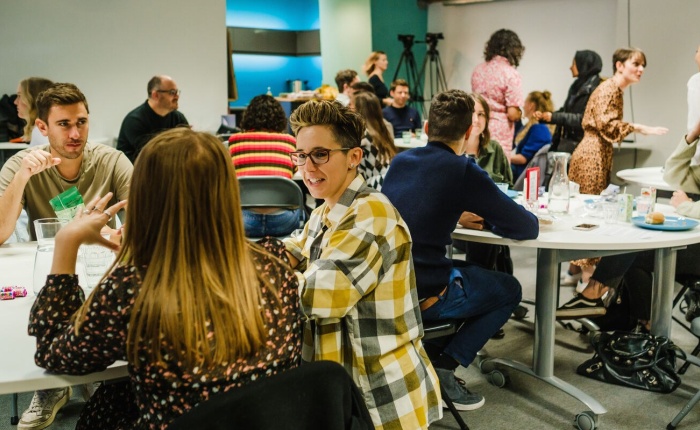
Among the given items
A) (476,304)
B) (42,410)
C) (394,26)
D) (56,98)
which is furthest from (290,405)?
A: (394,26)

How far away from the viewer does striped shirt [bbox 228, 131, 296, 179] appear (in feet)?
12.9

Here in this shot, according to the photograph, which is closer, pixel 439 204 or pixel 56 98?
pixel 439 204

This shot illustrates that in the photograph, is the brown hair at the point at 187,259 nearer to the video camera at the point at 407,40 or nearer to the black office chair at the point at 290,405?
the black office chair at the point at 290,405

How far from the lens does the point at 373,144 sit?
4.10m

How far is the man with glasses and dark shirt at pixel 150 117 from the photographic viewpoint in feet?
16.5

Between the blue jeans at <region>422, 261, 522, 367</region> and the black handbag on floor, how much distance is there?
620mm

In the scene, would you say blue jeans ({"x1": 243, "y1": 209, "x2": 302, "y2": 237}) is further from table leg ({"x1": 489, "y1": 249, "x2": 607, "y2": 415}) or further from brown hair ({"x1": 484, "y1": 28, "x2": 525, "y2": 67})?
brown hair ({"x1": 484, "y1": 28, "x2": 525, "y2": 67})

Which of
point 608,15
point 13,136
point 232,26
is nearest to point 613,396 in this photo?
point 13,136

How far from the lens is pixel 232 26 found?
9969 millimetres

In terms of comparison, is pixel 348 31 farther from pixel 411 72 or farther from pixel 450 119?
pixel 450 119

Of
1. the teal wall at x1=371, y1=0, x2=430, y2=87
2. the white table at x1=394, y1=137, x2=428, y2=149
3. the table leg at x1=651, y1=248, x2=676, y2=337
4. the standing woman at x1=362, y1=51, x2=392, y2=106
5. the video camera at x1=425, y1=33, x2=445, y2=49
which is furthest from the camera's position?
the teal wall at x1=371, y1=0, x2=430, y2=87

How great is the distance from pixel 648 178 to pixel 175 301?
3488 millimetres

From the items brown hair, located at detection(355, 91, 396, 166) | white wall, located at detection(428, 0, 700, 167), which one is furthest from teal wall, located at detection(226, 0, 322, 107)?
brown hair, located at detection(355, 91, 396, 166)

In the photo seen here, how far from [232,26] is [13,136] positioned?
4.94 m
